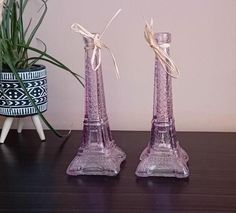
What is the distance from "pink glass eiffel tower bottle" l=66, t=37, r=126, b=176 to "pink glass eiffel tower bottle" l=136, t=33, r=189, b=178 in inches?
2.3

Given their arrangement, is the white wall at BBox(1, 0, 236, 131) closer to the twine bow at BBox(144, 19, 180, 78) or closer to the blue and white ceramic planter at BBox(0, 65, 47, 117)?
the blue and white ceramic planter at BBox(0, 65, 47, 117)

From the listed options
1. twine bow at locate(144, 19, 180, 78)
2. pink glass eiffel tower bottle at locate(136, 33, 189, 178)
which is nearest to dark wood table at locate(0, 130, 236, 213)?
pink glass eiffel tower bottle at locate(136, 33, 189, 178)

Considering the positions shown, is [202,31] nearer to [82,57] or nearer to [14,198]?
[82,57]

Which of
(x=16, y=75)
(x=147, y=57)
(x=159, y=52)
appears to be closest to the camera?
(x=159, y=52)

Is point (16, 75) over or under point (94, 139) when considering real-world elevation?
over

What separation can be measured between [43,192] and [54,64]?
36 cm

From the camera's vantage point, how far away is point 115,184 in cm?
65

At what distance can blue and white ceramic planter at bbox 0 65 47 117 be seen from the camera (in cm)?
79

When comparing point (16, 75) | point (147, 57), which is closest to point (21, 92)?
point (16, 75)

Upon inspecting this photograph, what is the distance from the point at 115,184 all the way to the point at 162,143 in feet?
0.36

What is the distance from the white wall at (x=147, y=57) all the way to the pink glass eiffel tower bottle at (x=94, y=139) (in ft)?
0.76

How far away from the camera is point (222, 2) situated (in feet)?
2.85

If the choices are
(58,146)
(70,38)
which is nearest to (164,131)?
(58,146)

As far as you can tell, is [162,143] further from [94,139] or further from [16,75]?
[16,75]
